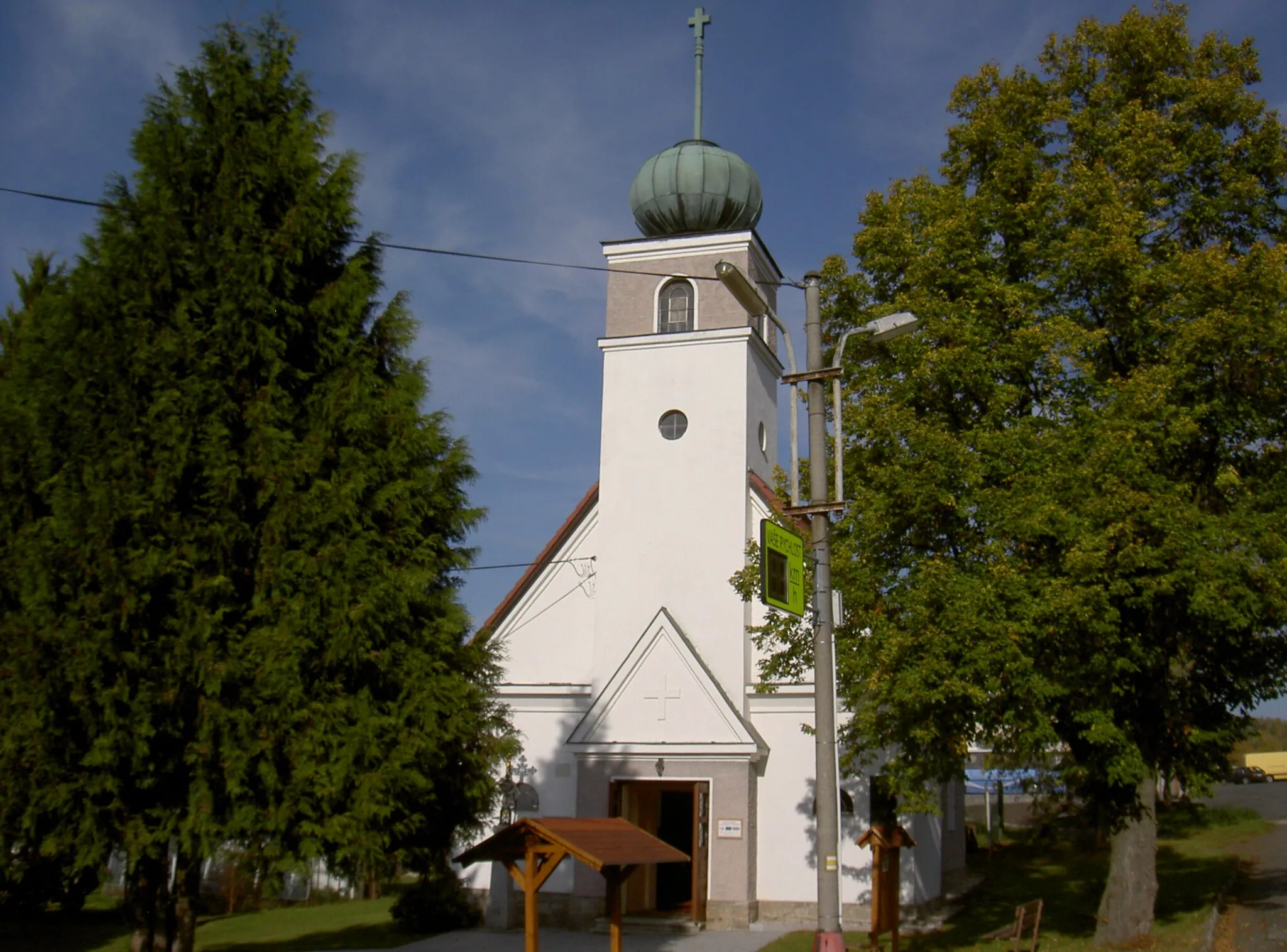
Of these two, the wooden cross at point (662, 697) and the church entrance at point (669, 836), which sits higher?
the wooden cross at point (662, 697)

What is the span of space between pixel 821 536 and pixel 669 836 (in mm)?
14177

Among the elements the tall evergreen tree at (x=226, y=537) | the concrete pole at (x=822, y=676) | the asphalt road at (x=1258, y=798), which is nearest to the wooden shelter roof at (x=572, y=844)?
the tall evergreen tree at (x=226, y=537)

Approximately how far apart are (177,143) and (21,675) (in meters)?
4.22

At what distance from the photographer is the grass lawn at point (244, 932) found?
17.4 meters

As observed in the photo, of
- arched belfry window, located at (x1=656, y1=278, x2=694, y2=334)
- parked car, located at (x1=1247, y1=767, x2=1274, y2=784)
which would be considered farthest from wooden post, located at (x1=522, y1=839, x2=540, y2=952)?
parked car, located at (x1=1247, y1=767, x2=1274, y2=784)

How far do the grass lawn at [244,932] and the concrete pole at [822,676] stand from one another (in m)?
9.45

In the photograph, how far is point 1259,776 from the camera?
70.2 meters

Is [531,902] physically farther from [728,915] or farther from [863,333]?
[728,915]

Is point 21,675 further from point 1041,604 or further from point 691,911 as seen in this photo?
point 691,911

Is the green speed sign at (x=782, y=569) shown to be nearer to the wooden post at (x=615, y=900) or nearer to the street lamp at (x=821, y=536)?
the street lamp at (x=821, y=536)

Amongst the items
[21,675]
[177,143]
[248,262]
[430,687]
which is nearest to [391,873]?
[430,687]

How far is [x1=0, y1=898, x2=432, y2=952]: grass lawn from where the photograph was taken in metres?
17.4

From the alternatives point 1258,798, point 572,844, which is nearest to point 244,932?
point 572,844

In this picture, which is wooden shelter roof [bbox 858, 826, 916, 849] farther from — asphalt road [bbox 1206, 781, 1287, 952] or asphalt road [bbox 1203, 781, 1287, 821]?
asphalt road [bbox 1203, 781, 1287, 821]
